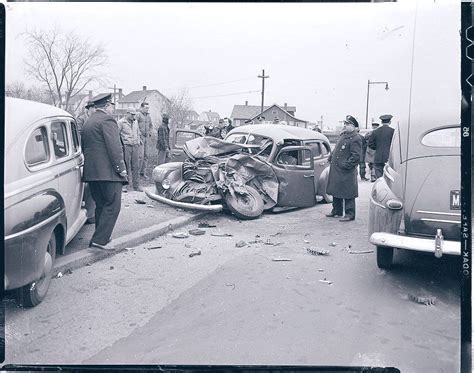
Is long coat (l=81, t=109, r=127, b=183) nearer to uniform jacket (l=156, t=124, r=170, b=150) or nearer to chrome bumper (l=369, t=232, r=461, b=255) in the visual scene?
uniform jacket (l=156, t=124, r=170, b=150)

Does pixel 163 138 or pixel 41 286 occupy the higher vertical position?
pixel 163 138

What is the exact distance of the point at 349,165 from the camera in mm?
2771

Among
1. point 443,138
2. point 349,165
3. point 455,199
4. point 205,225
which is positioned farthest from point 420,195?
point 205,225

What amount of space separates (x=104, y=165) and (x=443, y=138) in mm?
1912

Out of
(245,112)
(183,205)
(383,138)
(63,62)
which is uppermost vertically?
(63,62)

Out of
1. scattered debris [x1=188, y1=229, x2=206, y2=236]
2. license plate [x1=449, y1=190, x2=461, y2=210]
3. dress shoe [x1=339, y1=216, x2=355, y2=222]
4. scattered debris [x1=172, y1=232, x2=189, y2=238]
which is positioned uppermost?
license plate [x1=449, y1=190, x2=461, y2=210]

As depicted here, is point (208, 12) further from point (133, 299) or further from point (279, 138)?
point (133, 299)

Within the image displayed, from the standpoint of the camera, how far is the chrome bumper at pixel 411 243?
8.04 ft

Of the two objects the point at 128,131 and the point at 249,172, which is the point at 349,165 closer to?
the point at 249,172

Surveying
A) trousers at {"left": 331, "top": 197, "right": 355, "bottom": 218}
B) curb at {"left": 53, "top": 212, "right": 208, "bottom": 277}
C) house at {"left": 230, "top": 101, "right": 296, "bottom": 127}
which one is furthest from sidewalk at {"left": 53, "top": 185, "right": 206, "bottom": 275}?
trousers at {"left": 331, "top": 197, "right": 355, "bottom": 218}

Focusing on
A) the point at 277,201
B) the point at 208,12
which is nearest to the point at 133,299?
the point at 277,201

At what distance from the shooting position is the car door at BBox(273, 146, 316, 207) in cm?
286

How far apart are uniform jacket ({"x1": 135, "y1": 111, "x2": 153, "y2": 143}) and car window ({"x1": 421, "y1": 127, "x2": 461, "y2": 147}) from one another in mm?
1543

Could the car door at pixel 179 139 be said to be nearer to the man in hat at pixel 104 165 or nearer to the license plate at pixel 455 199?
the man in hat at pixel 104 165
